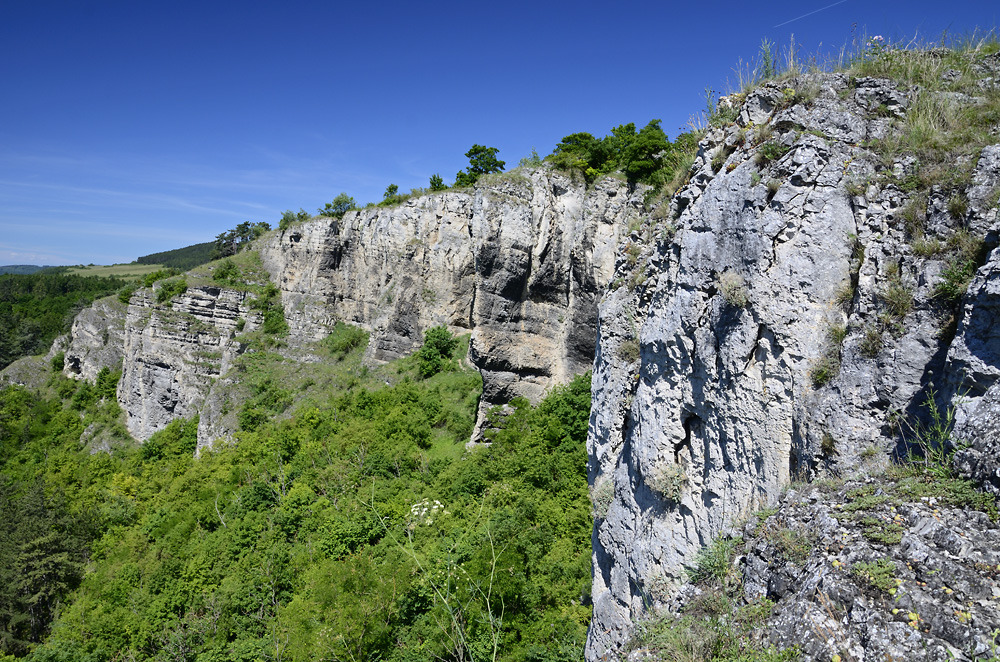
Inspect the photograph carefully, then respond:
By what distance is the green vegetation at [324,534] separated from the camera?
14.8 m

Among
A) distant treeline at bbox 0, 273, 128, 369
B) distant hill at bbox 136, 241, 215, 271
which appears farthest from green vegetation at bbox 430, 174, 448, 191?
distant hill at bbox 136, 241, 215, 271

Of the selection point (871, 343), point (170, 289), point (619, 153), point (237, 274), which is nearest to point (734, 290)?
point (871, 343)

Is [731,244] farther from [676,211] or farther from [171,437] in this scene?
[171,437]

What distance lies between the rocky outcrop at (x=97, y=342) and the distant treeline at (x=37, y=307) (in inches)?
755

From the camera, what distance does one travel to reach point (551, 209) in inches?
993

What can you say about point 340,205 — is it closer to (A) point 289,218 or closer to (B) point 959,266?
(A) point 289,218

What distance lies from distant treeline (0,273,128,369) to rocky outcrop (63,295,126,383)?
62.9 feet

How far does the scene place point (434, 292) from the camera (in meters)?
29.0

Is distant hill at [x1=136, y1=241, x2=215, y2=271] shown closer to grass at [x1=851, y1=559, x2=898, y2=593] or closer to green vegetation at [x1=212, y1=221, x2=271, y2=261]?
green vegetation at [x1=212, y1=221, x2=271, y2=261]

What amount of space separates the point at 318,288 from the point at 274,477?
13.7 metres

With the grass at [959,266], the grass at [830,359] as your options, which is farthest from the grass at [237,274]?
the grass at [959,266]

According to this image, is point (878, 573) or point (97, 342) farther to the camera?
point (97, 342)

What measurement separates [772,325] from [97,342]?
49.9 metres

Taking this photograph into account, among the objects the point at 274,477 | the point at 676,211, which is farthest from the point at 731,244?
the point at 274,477
